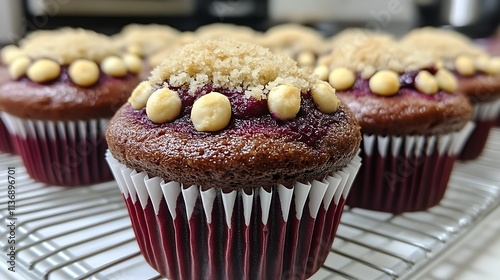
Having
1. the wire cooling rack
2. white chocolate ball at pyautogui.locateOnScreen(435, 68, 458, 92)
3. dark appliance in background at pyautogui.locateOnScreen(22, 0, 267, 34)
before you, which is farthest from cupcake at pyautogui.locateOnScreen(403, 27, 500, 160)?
dark appliance in background at pyautogui.locateOnScreen(22, 0, 267, 34)

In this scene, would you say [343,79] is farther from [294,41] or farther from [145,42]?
Answer: [145,42]

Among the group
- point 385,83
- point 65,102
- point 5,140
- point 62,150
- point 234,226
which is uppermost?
point 385,83

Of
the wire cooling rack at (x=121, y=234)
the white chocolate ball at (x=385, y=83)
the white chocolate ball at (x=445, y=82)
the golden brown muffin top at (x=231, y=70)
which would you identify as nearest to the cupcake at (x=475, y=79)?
the wire cooling rack at (x=121, y=234)

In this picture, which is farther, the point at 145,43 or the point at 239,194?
the point at 145,43

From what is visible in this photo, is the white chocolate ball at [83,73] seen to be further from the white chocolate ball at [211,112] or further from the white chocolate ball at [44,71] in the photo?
the white chocolate ball at [211,112]

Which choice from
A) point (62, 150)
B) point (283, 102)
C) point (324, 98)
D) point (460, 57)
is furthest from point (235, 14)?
point (283, 102)
